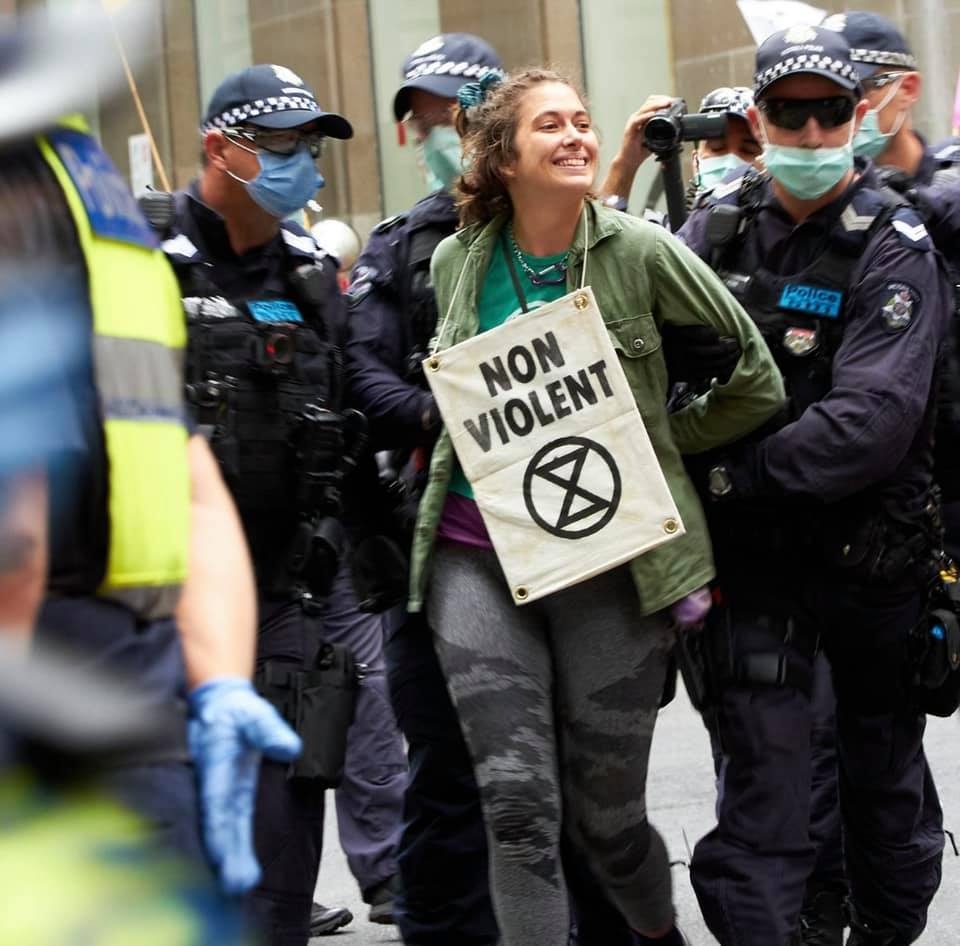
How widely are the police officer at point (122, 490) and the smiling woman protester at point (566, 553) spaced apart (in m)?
1.97

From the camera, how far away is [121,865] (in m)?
2.00

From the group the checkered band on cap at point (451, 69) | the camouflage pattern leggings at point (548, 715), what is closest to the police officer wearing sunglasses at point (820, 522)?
the camouflage pattern leggings at point (548, 715)

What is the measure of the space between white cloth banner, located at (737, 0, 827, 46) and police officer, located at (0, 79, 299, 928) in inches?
188

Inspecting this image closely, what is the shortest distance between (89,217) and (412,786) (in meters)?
2.86

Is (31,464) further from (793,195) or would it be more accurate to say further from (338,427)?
(793,195)

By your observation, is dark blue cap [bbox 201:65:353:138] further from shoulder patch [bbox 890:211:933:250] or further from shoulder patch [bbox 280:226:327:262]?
shoulder patch [bbox 890:211:933:250]

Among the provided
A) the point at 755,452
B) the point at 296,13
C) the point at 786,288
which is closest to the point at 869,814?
the point at 755,452

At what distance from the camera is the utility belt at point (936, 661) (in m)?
4.68

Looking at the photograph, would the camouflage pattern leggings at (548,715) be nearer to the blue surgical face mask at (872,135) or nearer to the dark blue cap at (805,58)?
the dark blue cap at (805,58)

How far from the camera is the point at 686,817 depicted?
260 inches

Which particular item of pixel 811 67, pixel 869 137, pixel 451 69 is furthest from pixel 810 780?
pixel 451 69

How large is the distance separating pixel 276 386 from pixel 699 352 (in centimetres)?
89

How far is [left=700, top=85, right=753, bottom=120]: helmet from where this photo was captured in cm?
643

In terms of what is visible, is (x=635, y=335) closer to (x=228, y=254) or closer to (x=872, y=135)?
(x=228, y=254)
